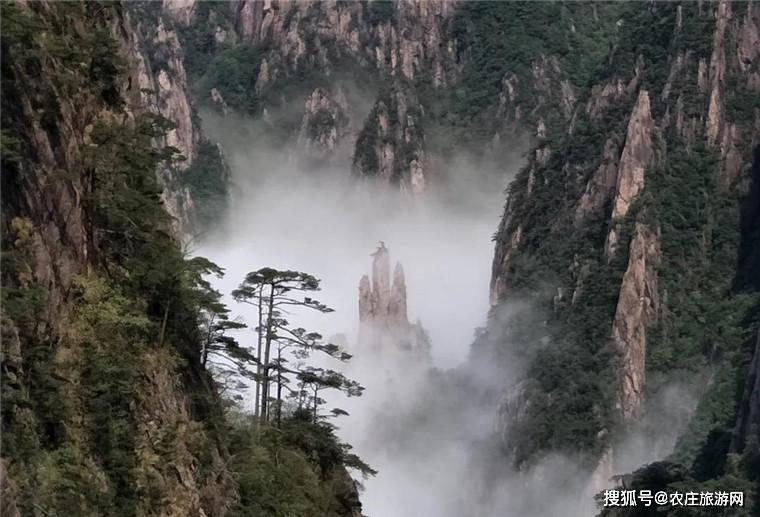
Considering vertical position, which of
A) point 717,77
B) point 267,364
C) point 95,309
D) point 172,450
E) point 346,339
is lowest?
point 172,450

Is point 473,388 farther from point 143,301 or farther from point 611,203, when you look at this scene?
point 143,301

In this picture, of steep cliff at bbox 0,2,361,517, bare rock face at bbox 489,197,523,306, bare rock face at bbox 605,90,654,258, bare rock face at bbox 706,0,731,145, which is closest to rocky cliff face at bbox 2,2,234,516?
steep cliff at bbox 0,2,361,517

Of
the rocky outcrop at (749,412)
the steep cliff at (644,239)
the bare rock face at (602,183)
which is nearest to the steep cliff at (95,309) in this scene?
the rocky outcrop at (749,412)

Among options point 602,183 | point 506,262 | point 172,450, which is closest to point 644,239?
point 602,183

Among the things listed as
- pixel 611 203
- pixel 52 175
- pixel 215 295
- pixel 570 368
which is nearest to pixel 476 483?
pixel 570 368

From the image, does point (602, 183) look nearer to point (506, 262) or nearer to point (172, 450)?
point (506, 262)

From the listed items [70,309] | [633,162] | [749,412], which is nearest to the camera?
[70,309]
